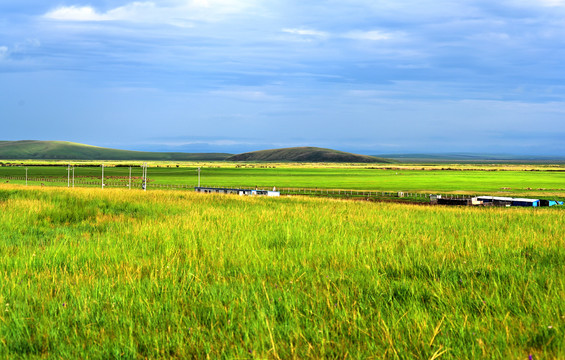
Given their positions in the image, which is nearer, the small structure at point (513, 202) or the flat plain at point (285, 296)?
the flat plain at point (285, 296)

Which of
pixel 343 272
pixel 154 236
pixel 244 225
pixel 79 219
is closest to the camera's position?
pixel 343 272

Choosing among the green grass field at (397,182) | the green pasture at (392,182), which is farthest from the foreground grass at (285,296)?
the green pasture at (392,182)

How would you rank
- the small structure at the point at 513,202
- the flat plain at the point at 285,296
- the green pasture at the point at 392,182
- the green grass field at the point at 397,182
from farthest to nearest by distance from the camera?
the green pasture at the point at 392,182 < the green grass field at the point at 397,182 < the small structure at the point at 513,202 < the flat plain at the point at 285,296

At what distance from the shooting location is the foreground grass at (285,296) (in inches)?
161

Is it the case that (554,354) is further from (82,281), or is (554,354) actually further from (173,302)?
(82,281)

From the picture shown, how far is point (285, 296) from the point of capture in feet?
16.7

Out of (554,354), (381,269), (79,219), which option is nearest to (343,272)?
(381,269)

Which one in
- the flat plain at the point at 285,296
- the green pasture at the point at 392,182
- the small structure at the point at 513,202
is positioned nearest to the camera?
the flat plain at the point at 285,296

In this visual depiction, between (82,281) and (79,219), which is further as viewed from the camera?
(79,219)

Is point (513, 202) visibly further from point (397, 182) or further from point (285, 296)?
point (397, 182)

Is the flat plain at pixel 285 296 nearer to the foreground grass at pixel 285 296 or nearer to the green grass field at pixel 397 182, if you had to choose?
the foreground grass at pixel 285 296

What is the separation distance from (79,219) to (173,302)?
9.67 m

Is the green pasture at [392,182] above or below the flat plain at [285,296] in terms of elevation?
below

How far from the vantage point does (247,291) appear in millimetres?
5508
